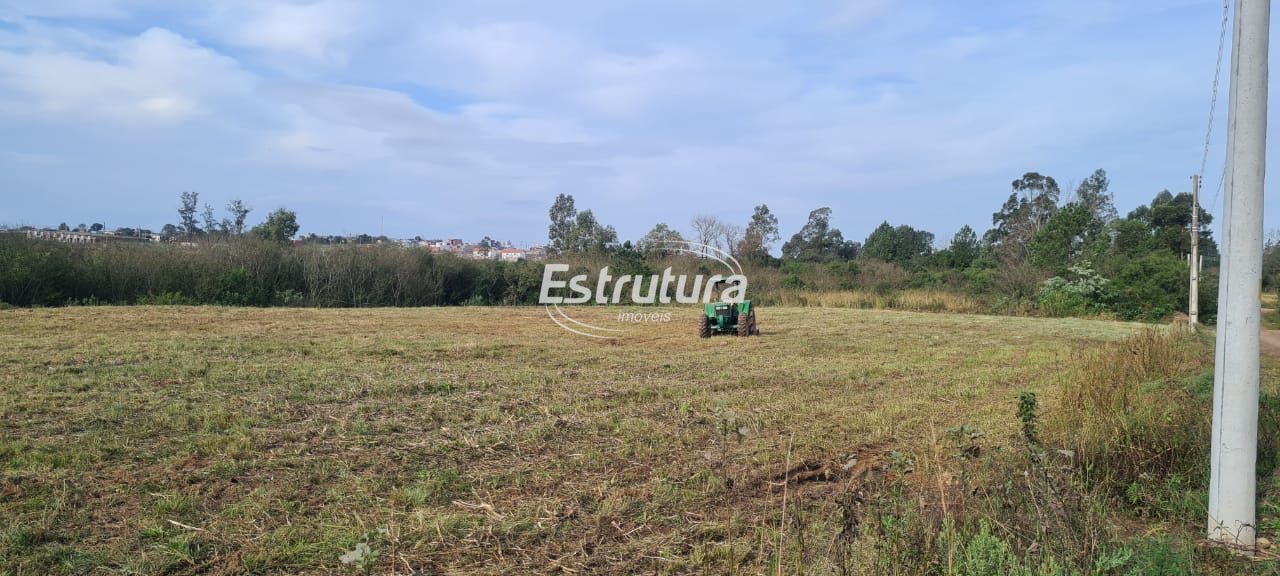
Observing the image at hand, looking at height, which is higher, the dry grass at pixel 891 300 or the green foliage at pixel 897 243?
the green foliage at pixel 897 243

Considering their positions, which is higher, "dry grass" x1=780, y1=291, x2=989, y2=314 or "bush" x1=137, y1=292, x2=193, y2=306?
"dry grass" x1=780, y1=291, x2=989, y2=314

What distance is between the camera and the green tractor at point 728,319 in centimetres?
1368

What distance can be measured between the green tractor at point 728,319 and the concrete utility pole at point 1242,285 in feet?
34.4

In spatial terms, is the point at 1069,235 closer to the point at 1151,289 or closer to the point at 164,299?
the point at 1151,289

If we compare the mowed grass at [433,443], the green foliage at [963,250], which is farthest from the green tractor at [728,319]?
the green foliage at [963,250]

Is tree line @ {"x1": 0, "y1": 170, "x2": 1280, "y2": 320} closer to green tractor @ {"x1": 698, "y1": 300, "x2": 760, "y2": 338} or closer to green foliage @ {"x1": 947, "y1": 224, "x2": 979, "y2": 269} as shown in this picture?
green foliage @ {"x1": 947, "y1": 224, "x2": 979, "y2": 269}

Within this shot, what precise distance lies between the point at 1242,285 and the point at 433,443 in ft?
15.9

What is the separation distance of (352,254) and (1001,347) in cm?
2007

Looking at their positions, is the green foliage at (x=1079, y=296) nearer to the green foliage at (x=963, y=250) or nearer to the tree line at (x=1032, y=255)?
the tree line at (x=1032, y=255)

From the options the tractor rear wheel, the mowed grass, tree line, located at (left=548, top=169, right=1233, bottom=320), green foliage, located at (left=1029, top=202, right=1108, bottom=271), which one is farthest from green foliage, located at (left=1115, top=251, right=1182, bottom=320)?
the tractor rear wheel

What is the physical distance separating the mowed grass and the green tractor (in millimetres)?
2208

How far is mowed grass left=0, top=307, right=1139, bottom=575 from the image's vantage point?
348cm

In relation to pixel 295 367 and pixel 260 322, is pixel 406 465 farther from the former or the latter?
pixel 260 322

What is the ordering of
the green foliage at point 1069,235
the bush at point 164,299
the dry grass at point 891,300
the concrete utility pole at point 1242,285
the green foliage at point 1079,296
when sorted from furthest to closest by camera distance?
the green foliage at point 1069,235 → the dry grass at point 891,300 → the green foliage at point 1079,296 → the bush at point 164,299 → the concrete utility pole at point 1242,285
